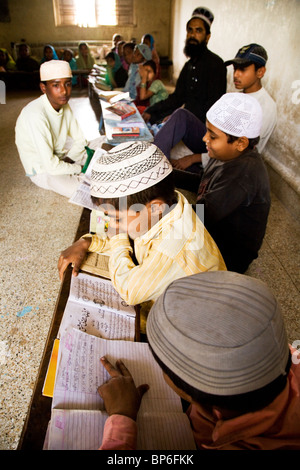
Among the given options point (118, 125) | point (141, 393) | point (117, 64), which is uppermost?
point (117, 64)

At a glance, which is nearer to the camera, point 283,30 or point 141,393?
point 141,393

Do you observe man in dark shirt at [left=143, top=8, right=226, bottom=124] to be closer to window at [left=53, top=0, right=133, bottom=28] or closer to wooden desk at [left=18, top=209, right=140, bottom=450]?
wooden desk at [left=18, top=209, right=140, bottom=450]

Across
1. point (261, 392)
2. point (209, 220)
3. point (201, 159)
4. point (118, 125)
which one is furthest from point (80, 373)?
point (118, 125)

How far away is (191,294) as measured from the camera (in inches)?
22.8

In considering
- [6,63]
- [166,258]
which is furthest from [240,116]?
[6,63]

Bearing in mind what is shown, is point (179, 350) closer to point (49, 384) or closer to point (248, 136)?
point (49, 384)

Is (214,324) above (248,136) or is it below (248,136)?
below

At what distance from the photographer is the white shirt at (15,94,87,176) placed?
2342mm

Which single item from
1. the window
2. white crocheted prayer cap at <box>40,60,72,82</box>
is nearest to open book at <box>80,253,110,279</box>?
white crocheted prayer cap at <box>40,60,72,82</box>

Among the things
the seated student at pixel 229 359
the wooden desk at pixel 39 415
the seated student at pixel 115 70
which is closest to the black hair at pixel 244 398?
the seated student at pixel 229 359

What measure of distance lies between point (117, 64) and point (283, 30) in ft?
13.1

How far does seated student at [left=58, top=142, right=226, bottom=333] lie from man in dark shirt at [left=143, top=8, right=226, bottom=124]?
7.54 feet

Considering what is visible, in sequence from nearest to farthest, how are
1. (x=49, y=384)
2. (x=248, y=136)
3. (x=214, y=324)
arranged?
(x=214, y=324) → (x=49, y=384) → (x=248, y=136)

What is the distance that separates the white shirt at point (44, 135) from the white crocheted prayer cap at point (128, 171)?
1.60m
